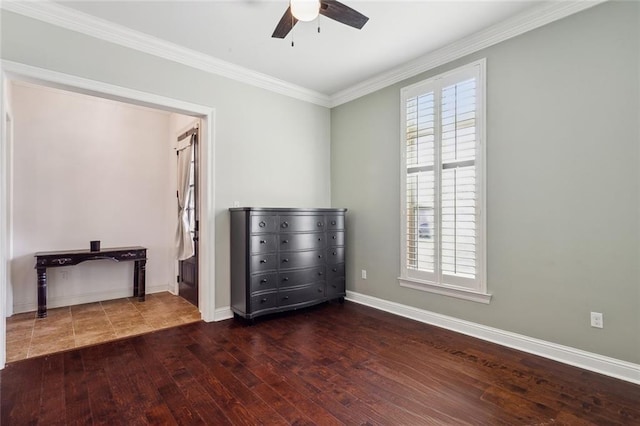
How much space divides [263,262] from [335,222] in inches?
45.5

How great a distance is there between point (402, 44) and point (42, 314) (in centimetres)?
503

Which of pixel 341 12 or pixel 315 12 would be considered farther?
pixel 341 12

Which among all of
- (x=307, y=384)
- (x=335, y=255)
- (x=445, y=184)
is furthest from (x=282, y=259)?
(x=445, y=184)

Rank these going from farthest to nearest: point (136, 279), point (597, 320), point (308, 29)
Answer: point (136, 279), point (308, 29), point (597, 320)

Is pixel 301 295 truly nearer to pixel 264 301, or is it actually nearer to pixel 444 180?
pixel 264 301

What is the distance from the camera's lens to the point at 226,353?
2.69 m

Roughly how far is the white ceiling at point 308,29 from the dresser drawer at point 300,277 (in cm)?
245

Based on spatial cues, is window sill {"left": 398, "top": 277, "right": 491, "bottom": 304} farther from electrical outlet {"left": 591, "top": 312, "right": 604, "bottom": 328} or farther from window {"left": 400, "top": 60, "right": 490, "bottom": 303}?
Answer: electrical outlet {"left": 591, "top": 312, "right": 604, "bottom": 328}

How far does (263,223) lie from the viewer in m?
3.45

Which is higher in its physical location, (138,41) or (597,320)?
(138,41)

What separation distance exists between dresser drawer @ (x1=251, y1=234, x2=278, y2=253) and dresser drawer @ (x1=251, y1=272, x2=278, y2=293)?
0.28 metres

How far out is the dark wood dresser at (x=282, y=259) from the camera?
3367 millimetres

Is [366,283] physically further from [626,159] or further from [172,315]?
[626,159]

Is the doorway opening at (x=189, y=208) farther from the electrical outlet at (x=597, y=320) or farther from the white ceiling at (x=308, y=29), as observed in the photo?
the electrical outlet at (x=597, y=320)
